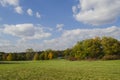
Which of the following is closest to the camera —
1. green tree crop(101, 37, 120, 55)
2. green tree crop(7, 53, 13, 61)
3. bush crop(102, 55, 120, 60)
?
bush crop(102, 55, 120, 60)

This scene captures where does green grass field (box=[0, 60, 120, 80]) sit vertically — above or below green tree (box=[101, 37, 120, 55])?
below

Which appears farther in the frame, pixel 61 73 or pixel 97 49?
pixel 97 49

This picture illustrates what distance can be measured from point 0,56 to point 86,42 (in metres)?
51.0

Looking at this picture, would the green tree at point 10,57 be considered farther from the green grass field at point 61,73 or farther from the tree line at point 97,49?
the green grass field at point 61,73

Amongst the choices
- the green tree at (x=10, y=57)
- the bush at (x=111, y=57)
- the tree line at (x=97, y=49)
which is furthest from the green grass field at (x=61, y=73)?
the green tree at (x=10, y=57)

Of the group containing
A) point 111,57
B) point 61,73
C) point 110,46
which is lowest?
point 61,73

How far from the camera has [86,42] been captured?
276 feet

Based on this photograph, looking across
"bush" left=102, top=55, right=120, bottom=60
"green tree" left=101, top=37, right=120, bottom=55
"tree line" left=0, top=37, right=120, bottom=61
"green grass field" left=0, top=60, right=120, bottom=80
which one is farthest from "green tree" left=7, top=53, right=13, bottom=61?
"green grass field" left=0, top=60, right=120, bottom=80

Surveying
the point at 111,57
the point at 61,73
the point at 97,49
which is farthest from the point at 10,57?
the point at 61,73

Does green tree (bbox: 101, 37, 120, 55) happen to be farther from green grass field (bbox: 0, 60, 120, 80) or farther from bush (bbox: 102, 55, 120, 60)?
green grass field (bbox: 0, 60, 120, 80)

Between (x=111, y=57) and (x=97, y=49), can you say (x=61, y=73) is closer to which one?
(x=111, y=57)

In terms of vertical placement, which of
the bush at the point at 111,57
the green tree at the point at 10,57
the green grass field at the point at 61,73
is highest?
the green tree at the point at 10,57

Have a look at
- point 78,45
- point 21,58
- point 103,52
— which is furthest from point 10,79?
point 21,58

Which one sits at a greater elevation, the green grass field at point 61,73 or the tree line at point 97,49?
the tree line at point 97,49
